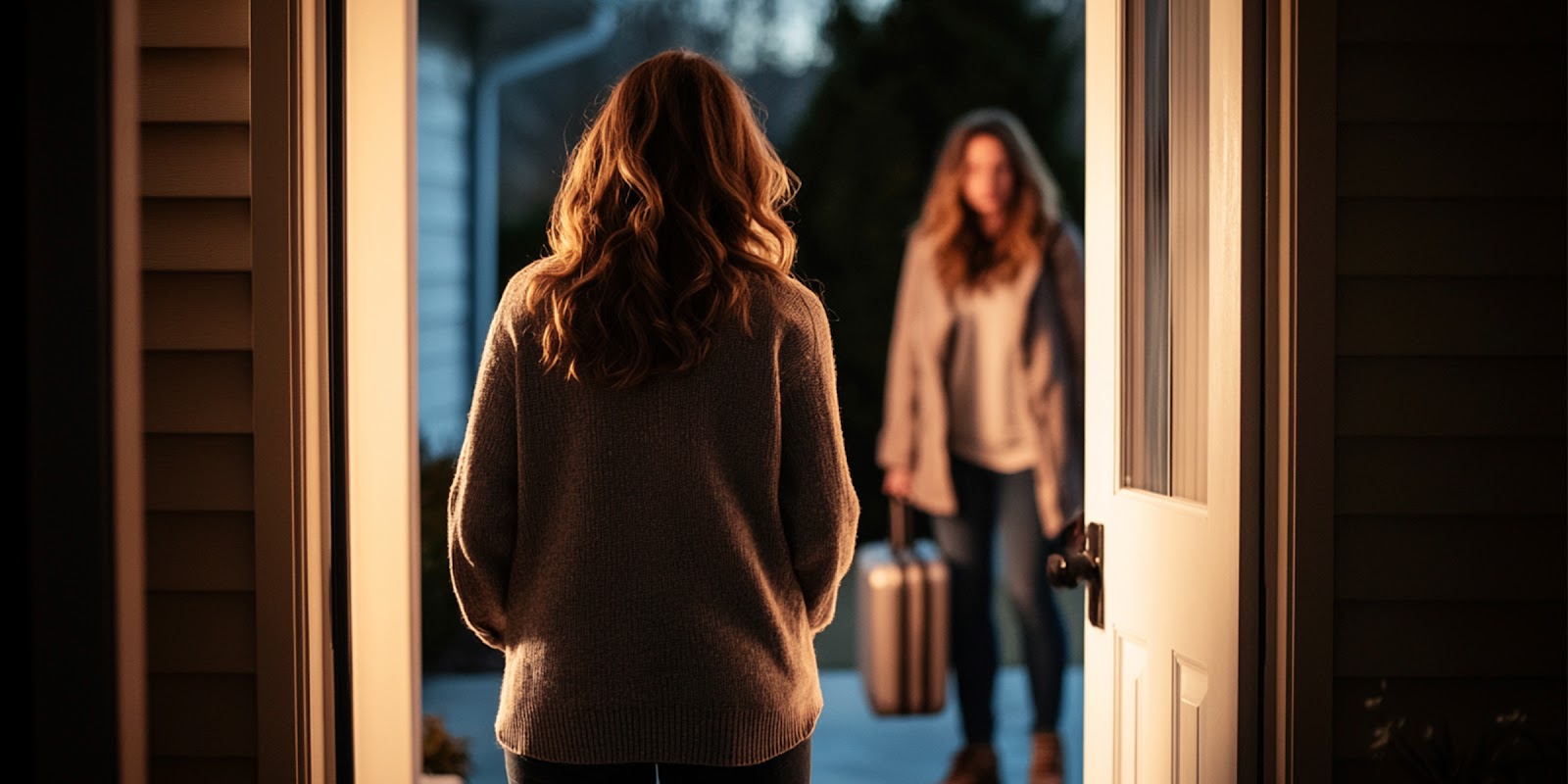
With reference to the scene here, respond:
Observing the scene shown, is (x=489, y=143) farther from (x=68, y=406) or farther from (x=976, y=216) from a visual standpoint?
(x=68, y=406)

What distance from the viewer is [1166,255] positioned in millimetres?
1848

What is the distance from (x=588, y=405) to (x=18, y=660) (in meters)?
0.71

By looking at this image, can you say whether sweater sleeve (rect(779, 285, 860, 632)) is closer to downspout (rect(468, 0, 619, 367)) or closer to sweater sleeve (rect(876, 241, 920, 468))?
sweater sleeve (rect(876, 241, 920, 468))

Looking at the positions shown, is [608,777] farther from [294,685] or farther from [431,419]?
[431,419]

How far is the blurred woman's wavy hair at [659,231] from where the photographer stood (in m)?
1.35

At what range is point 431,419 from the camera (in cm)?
466

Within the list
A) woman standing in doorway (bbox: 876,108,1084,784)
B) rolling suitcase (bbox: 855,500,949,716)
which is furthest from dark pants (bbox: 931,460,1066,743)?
rolling suitcase (bbox: 855,500,949,716)

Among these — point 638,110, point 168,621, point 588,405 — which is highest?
point 638,110

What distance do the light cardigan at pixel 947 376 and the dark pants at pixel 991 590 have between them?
48 millimetres

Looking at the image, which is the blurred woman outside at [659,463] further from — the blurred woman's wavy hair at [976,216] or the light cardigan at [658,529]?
the blurred woman's wavy hair at [976,216]

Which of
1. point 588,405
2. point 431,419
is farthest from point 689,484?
point 431,419

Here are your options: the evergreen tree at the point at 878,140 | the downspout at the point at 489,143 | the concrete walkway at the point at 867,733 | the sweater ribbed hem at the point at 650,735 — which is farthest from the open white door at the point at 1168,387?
the evergreen tree at the point at 878,140

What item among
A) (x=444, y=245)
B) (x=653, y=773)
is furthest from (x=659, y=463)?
(x=444, y=245)

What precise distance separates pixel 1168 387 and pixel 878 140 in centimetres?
467
